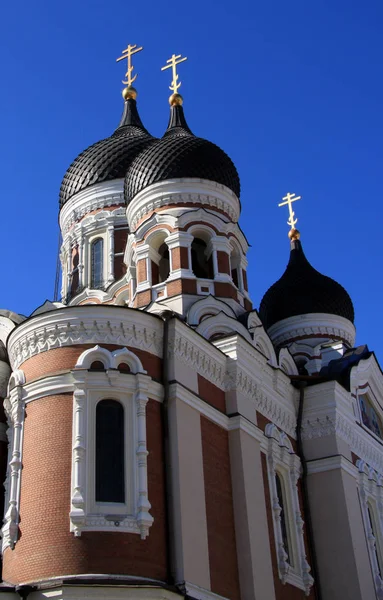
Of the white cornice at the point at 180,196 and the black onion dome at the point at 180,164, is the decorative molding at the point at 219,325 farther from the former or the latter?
the black onion dome at the point at 180,164

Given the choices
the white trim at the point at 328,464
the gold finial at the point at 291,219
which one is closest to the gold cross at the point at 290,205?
the gold finial at the point at 291,219

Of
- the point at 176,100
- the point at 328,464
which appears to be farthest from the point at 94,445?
the point at 176,100

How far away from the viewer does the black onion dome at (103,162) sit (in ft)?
59.2

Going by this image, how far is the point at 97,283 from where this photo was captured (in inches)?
668

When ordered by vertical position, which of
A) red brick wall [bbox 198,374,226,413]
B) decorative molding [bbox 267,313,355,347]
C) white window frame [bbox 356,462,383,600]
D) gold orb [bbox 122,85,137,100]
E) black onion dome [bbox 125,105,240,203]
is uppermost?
gold orb [bbox 122,85,137,100]

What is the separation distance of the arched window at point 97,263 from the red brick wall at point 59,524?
6801 millimetres

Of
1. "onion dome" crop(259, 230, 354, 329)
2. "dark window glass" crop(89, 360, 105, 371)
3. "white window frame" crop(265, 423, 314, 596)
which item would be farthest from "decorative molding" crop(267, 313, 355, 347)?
"dark window glass" crop(89, 360, 105, 371)

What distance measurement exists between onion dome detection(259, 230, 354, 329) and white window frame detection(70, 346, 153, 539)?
27.0ft

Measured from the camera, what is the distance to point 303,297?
18344 millimetres

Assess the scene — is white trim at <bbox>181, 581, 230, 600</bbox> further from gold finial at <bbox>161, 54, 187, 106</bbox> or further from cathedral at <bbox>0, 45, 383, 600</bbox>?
gold finial at <bbox>161, 54, 187, 106</bbox>

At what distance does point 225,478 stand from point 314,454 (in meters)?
2.84

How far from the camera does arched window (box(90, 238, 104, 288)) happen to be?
55.7ft

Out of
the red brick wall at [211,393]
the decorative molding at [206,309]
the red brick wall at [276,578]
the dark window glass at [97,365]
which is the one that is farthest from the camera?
the decorative molding at [206,309]

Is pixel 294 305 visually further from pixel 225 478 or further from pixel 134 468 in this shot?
pixel 134 468
